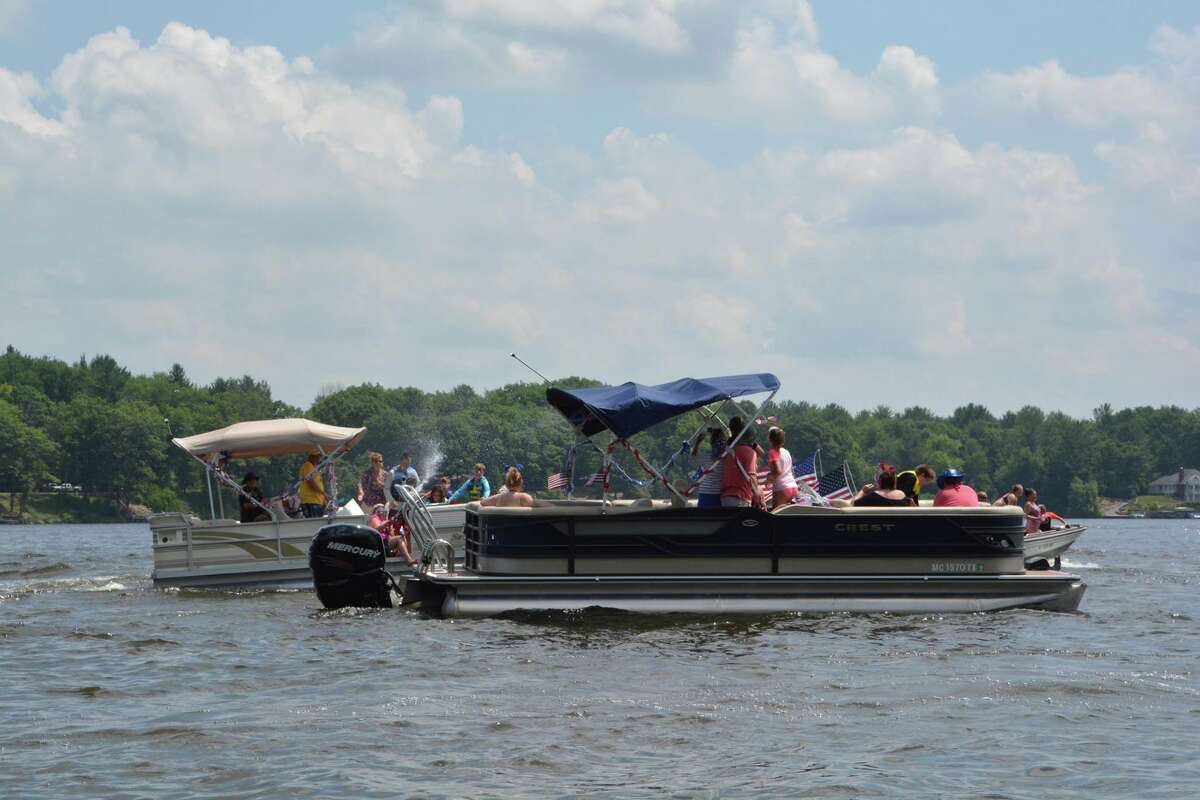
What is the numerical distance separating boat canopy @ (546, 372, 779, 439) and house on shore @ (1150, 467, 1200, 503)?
164339 millimetres

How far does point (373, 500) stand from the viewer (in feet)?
83.3

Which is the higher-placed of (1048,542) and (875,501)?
(875,501)

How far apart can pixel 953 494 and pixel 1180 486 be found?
16809 centimetres

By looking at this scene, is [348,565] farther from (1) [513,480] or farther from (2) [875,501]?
(2) [875,501]

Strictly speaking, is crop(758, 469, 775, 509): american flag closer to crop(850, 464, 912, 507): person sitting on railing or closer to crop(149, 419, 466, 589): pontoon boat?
crop(850, 464, 912, 507): person sitting on railing

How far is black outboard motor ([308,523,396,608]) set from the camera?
19.1 metres

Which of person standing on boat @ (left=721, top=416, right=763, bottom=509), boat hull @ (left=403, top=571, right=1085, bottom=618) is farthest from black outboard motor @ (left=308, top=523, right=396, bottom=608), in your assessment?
person standing on boat @ (left=721, top=416, right=763, bottom=509)

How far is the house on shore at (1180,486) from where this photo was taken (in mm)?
174000

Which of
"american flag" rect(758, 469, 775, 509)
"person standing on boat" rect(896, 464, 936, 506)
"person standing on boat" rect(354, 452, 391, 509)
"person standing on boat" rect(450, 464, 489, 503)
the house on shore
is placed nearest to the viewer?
"american flag" rect(758, 469, 775, 509)

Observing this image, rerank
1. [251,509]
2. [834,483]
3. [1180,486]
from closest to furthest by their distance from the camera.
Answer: [251,509], [834,483], [1180,486]

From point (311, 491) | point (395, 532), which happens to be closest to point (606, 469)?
point (395, 532)

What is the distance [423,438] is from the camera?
153875 mm

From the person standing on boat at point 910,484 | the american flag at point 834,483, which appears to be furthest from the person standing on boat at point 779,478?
the american flag at point 834,483

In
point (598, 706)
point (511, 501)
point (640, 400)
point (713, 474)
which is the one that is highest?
point (640, 400)
